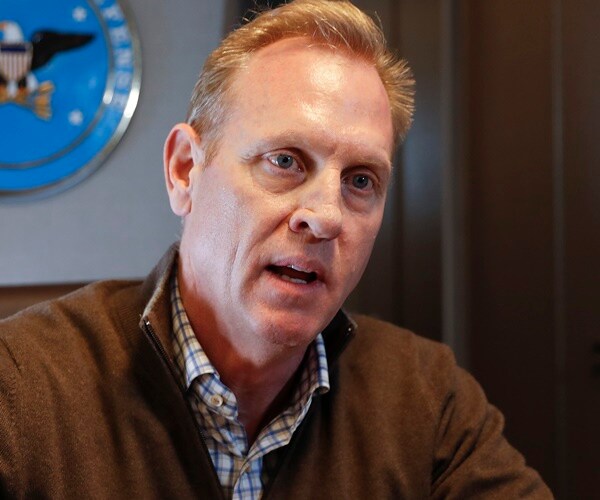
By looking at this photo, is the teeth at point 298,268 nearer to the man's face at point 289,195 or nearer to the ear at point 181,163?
the man's face at point 289,195

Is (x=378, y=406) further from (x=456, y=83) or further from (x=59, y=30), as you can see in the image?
(x=59, y=30)

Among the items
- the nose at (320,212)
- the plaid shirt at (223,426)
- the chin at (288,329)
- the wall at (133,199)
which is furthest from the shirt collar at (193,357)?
the wall at (133,199)

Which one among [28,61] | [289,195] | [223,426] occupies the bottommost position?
[223,426]

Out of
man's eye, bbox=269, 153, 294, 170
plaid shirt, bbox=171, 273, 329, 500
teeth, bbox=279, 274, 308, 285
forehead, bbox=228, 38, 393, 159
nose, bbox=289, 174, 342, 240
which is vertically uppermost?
forehead, bbox=228, 38, 393, 159

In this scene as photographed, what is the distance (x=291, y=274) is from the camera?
1.05m

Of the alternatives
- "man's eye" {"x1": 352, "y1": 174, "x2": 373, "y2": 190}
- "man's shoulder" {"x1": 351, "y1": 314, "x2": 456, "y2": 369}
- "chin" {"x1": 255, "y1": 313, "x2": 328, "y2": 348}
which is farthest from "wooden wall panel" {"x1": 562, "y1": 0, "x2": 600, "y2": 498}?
"chin" {"x1": 255, "y1": 313, "x2": 328, "y2": 348}

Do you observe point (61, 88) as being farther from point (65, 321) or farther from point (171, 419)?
point (171, 419)

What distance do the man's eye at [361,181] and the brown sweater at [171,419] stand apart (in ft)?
0.75

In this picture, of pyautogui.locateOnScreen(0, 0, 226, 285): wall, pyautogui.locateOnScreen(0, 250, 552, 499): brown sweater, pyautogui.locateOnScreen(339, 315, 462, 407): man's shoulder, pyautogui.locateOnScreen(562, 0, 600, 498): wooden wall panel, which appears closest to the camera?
pyautogui.locateOnScreen(0, 250, 552, 499): brown sweater

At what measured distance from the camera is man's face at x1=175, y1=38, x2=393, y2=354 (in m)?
1.03

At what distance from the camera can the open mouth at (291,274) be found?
3.40 ft

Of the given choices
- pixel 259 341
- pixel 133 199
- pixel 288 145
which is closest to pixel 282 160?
pixel 288 145

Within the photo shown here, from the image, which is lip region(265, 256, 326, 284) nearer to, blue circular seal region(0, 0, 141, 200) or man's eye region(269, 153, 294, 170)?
man's eye region(269, 153, 294, 170)

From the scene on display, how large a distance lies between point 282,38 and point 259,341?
433 millimetres
